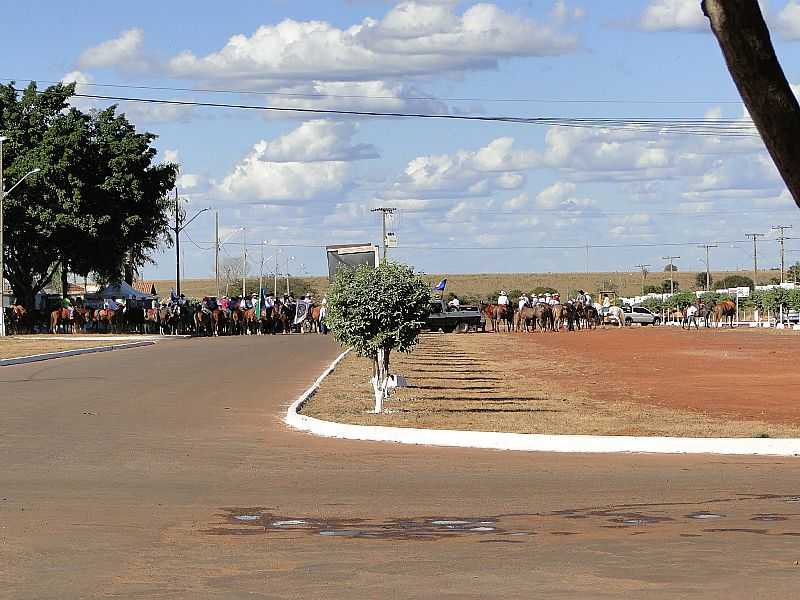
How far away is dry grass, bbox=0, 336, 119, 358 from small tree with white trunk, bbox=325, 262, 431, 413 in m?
21.2

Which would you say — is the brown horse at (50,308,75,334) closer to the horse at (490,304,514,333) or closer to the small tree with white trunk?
the horse at (490,304,514,333)

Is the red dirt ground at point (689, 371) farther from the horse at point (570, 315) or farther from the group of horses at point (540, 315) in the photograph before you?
the horse at point (570, 315)

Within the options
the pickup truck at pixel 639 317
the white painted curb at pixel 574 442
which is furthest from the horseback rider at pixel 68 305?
the white painted curb at pixel 574 442

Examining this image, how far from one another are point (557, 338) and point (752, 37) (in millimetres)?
57025

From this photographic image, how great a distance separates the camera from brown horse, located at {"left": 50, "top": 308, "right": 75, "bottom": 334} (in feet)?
218

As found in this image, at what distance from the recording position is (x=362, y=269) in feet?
73.5

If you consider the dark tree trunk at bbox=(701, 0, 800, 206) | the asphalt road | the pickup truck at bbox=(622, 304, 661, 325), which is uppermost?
the dark tree trunk at bbox=(701, 0, 800, 206)

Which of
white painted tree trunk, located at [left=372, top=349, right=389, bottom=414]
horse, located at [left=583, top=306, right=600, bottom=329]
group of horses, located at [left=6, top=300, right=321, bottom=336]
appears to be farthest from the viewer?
horse, located at [left=583, top=306, right=600, bottom=329]

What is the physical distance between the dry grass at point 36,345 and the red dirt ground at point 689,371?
52.2ft

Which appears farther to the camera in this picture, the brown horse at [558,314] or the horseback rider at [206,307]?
the brown horse at [558,314]

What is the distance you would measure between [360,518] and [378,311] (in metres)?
10.3

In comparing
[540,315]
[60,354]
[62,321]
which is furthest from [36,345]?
[540,315]

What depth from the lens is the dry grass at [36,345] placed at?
43.9 meters

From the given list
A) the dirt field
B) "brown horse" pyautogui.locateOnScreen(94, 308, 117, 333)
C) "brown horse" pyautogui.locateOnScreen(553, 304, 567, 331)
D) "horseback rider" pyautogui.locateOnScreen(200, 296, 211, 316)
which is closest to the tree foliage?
the dirt field
